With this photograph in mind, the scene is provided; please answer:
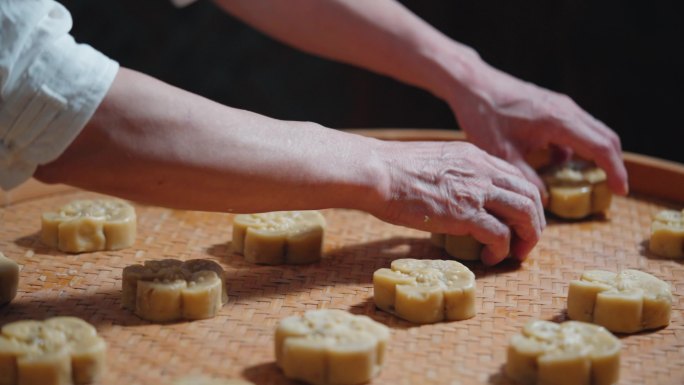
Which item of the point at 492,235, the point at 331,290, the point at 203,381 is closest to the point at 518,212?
the point at 492,235

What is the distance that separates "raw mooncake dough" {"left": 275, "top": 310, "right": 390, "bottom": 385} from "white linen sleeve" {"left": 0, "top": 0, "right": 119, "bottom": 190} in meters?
0.48

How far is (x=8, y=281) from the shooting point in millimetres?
1737

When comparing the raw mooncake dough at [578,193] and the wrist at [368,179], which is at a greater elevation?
the wrist at [368,179]

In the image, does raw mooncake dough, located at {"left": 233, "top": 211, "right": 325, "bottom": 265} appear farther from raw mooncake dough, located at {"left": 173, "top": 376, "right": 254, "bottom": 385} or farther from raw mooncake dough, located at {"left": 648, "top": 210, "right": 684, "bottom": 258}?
raw mooncake dough, located at {"left": 648, "top": 210, "right": 684, "bottom": 258}

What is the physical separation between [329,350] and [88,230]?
2.64 ft

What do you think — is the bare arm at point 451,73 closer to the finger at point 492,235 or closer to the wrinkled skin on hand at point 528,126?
the wrinkled skin on hand at point 528,126

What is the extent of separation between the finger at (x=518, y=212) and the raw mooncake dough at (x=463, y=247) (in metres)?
0.09

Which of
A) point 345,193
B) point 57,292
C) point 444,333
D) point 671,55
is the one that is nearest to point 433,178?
point 345,193

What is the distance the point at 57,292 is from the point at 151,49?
2.25 m

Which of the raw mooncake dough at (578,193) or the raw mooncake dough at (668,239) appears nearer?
the raw mooncake dough at (668,239)

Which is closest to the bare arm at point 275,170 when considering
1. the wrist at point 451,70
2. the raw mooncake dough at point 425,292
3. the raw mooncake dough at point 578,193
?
the raw mooncake dough at point 425,292

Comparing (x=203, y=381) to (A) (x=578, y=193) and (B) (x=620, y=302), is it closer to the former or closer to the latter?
(B) (x=620, y=302)

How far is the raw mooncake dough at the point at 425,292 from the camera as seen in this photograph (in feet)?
5.66

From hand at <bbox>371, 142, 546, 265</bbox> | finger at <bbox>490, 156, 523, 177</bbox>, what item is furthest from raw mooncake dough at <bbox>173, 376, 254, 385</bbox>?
finger at <bbox>490, 156, 523, 177</bbox>
